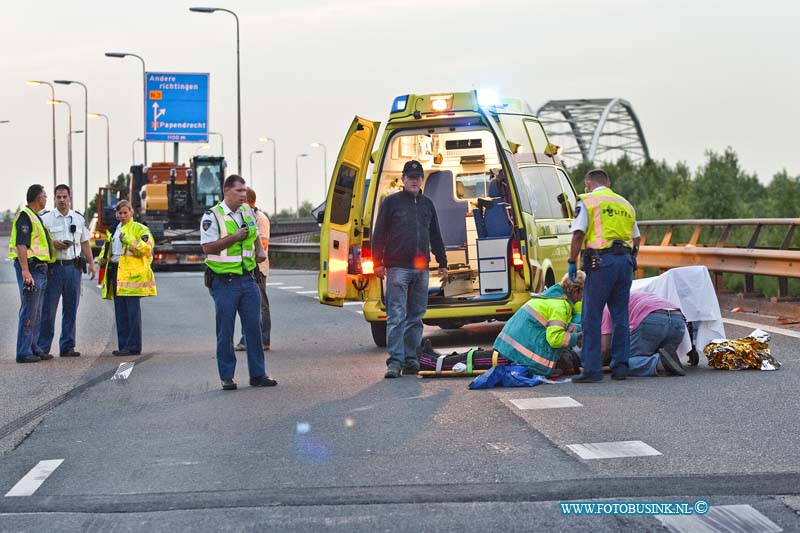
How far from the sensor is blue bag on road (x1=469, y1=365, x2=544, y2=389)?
10188mm

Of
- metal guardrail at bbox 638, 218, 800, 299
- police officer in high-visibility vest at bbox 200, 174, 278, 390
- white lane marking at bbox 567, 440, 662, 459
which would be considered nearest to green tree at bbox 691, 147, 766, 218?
metal guardrail at bbox 638, 218, 800, 299

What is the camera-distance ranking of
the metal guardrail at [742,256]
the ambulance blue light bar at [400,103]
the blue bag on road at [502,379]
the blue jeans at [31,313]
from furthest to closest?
the metal guardrail at [742,256] → the blue jeans at [31,313] → the ambulance blue light bar at [400,103] → the blue bag on road at [502,379]

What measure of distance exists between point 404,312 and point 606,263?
1894 millimetres

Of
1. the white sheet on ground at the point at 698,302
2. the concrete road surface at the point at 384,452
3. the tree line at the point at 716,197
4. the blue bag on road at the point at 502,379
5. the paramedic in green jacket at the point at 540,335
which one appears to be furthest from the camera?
the tree line at the point at 716,197

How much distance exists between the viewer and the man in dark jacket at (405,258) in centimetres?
1142

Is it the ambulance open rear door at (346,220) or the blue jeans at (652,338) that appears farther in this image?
the ambulance open rear door at (346,220)

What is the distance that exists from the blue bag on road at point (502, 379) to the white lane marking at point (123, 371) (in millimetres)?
3385

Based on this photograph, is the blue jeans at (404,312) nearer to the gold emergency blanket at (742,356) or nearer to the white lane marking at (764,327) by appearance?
the gold emergency blanket at (742,356)

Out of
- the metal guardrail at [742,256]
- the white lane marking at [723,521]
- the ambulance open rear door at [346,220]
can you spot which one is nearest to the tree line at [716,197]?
the metal guardrail at [742,256]

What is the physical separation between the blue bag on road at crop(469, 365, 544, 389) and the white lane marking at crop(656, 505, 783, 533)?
4.46 m

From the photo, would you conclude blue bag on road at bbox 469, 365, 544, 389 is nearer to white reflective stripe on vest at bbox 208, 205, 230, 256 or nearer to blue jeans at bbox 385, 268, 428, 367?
blue jeans at bbox 385, 268, 428, 367

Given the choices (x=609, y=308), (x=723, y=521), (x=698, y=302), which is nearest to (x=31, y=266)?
(x=609, y=308)

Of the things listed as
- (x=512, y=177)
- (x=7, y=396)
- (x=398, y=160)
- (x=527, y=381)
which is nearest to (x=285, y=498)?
(x=527, y=381)

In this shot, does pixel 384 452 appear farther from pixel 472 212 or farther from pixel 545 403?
pixel 472 212
